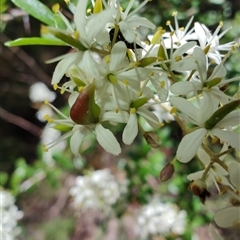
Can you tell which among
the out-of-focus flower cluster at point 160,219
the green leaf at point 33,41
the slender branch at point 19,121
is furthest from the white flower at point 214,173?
the slender branch at point 19,121

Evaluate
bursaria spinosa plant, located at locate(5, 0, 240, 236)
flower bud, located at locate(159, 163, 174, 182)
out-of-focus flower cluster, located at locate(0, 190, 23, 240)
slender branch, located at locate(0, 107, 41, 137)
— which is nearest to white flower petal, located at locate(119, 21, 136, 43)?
bursaria spinosa plant, located at locate(5, 0, 240, 236)

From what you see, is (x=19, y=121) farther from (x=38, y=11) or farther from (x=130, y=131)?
(x=130, y=131)

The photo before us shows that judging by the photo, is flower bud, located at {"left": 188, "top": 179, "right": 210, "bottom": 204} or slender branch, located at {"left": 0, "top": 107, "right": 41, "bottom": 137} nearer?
flower bud, located at {"left": 188, "top": 179, "right": 210, "bottom": 204}

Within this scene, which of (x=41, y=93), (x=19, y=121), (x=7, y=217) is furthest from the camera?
(x=19, y=121)

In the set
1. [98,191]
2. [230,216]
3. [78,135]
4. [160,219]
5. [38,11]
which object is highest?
[38,11]

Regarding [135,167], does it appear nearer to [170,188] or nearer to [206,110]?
[170,188]

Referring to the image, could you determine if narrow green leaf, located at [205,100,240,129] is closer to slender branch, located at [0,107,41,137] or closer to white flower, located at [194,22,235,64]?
white flower, located at [194,22,235,64]

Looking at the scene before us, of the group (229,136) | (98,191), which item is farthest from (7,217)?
(229,136)

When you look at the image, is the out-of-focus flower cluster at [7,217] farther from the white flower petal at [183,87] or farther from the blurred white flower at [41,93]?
the white flower petal at [183,87]
